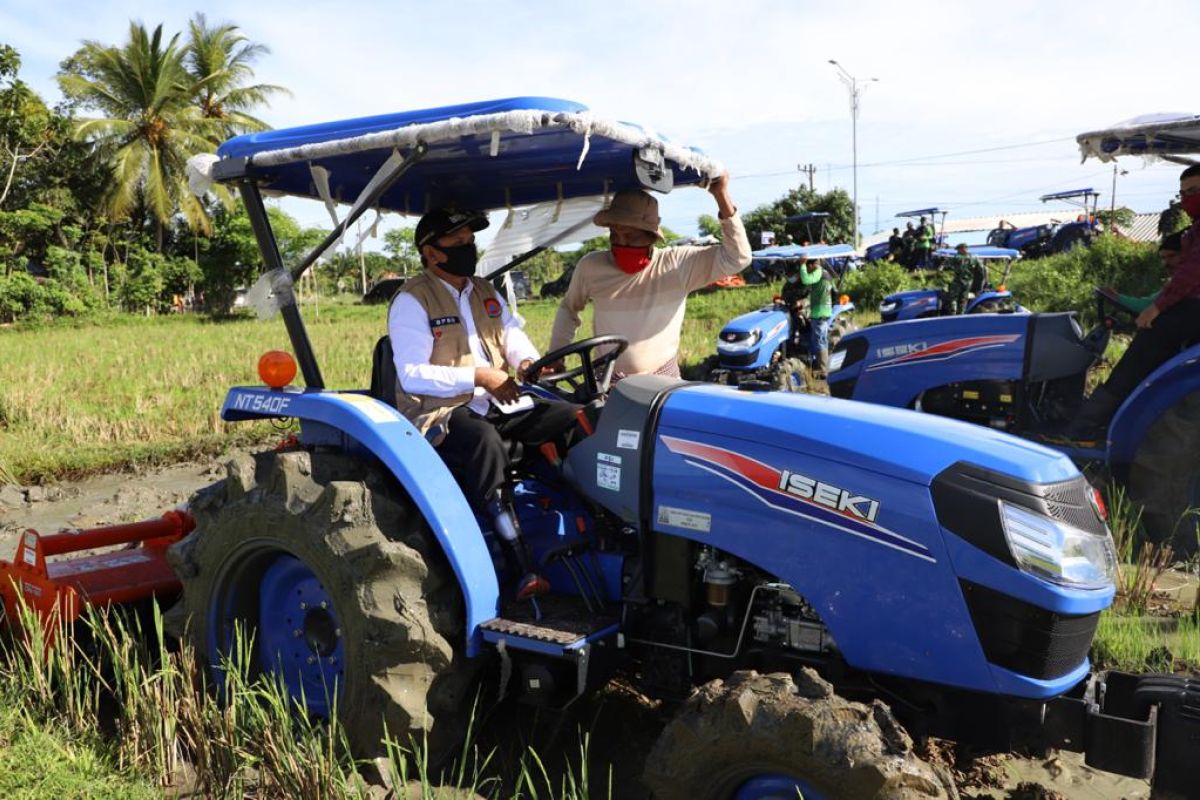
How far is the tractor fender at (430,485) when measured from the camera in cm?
291

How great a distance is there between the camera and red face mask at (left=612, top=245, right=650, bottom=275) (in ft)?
14.0

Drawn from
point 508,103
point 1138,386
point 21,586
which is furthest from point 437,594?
point 1138,386

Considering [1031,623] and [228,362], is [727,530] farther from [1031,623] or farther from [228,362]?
[228,362]

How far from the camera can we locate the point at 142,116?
31.1 meters

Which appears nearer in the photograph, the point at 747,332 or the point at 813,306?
the point at 747,332

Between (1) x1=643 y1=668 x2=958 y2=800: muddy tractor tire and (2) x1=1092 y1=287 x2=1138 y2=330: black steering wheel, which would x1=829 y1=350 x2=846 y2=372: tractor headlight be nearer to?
(2) x1=1092 y1=287 x2=1138 y2=330: black steering wheel

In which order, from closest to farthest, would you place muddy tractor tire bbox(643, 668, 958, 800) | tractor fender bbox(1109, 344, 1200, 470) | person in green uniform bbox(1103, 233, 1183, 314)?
muddy tractor tire bbox(643, 668, 958, 800), tractor fender bbox(1109, 344, 1200, 470), person in green uniform bbox(1103, 233, 1183, 314)

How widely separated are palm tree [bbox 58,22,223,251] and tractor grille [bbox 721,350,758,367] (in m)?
24.3

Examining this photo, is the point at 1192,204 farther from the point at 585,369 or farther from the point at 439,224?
the point at 439,224

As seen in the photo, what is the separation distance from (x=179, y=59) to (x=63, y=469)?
29253 millimetres

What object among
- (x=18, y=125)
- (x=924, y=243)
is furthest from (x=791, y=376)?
(x=18, y=125)

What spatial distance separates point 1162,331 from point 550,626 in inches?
166

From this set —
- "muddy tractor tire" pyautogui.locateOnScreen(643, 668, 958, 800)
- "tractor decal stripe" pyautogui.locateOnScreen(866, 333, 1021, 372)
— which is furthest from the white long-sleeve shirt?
"tractor decal stripe" pyautogui.locateOnScreen(866, 333, 1021, 372)

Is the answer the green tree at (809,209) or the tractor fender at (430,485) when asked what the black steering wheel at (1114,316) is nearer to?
the tractor fender at (430,485)
